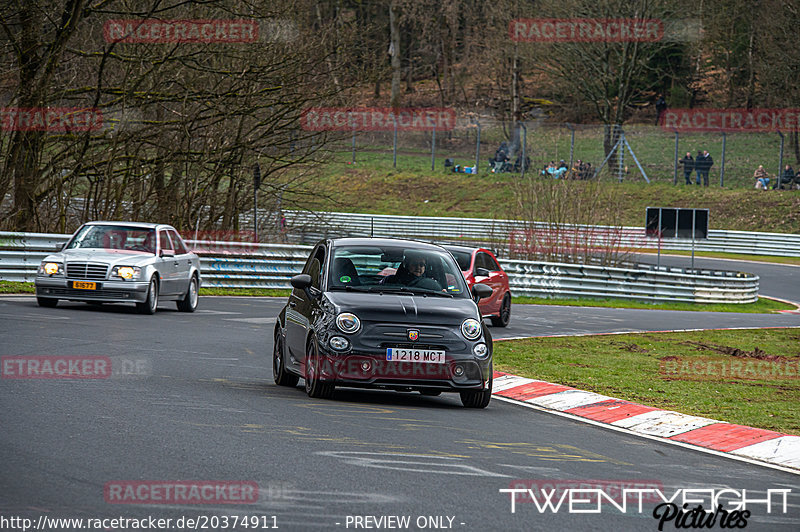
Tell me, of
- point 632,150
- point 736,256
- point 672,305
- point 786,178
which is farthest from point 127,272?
point 786,178

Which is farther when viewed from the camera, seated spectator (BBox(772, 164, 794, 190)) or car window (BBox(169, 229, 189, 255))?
seated spectator (BBox(772, 164, 794, 190))

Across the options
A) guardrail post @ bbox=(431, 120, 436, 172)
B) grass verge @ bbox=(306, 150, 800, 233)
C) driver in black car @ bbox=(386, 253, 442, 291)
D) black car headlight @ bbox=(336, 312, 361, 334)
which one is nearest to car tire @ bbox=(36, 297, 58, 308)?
driver in black car @ bbox=(386, 253, 442, 291)

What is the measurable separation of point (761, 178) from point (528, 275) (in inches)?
1135

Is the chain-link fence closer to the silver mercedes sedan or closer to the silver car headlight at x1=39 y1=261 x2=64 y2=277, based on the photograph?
the silver mercedes sedan

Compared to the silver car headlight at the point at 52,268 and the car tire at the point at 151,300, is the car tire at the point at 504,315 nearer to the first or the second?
the car tire at the point at 151,300

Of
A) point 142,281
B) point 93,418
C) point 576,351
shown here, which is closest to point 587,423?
point 93,418

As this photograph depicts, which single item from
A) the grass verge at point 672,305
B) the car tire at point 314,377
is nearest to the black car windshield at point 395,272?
the car tire at point 314,377

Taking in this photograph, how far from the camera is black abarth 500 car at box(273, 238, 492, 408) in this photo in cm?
1041

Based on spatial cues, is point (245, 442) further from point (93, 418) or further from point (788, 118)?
point (788, 118)

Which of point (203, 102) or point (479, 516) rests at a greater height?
point (203, 102)

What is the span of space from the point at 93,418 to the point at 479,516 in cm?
386

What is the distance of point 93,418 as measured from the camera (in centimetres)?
888

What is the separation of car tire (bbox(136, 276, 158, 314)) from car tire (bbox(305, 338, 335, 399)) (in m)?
9.11

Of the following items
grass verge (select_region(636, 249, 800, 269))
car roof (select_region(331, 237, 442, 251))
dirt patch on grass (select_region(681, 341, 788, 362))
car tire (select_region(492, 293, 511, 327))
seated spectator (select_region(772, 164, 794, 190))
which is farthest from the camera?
seated spectator (select_region(772, 164, 794, 190))
